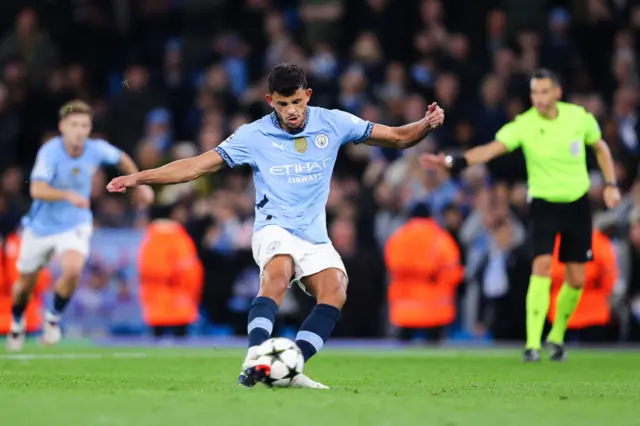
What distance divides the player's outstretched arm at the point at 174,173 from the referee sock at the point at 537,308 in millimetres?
4725

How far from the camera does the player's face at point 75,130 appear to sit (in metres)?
13.8

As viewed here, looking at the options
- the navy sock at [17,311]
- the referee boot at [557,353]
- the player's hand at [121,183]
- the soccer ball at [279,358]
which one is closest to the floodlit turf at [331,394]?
the soccer ball at [279,358]

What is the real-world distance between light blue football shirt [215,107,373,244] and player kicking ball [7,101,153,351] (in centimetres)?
502

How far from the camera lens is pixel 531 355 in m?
12.5

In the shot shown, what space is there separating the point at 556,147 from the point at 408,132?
4.12 metres

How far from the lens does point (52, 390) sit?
8086 millimetres

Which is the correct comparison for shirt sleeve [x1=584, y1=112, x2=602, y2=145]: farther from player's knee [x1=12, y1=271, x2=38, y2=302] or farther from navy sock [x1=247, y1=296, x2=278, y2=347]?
player's knee [x1=12, y1=271, x2=38, y2=302]

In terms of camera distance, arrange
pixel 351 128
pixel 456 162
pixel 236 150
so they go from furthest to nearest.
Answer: pixel 456 162
pixel 351 128
pixel 236 150

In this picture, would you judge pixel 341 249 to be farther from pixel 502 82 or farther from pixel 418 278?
Result: pixel 502 82

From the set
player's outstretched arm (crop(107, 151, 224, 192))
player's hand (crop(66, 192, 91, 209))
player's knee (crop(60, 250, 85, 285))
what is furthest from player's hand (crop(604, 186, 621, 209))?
player's knee (crop(60, 250, 85, 285))

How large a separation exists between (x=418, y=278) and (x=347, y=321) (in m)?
1.69

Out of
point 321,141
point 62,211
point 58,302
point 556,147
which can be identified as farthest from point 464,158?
point 58,302

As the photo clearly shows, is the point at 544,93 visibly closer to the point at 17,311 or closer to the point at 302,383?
the point at 302,383

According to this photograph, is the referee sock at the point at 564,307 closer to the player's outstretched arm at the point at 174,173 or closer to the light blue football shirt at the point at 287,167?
the light blue football shirt at the point at 287,167
